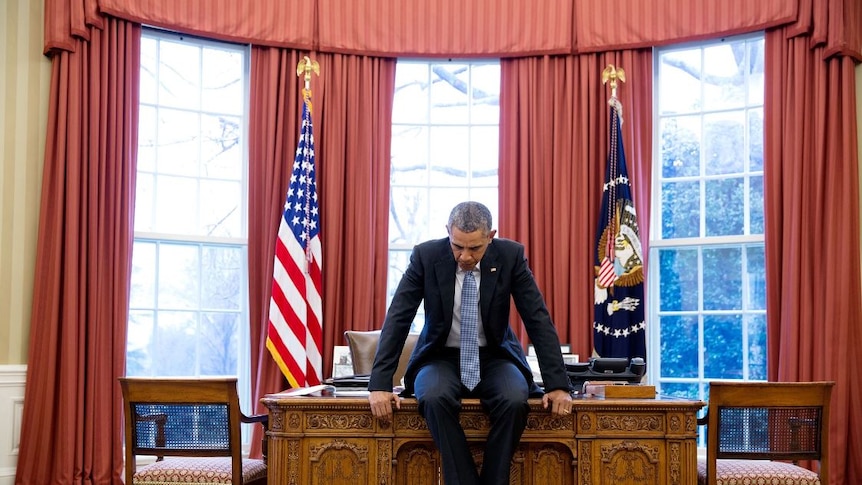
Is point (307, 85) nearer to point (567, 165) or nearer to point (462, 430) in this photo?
point (567, 165)

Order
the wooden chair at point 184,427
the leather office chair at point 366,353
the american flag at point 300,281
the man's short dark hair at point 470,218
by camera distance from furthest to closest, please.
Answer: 1. the american flag at point 300,281
2. the leather office chair at point 366,353
3. the wooden chair at point 184,427
4. the man's short dark hair at point 470,218

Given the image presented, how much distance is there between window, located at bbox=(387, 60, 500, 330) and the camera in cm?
715

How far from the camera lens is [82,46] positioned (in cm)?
620

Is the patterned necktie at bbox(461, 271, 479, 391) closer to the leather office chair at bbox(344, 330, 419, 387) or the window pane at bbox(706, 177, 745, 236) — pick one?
the leather office chair at bbox(344, 330, 419, 387)

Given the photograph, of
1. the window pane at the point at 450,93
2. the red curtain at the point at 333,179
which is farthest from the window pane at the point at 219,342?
the window pane at the point at 450,93

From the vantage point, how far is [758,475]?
401 centimetres

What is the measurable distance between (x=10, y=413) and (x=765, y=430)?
176 inches

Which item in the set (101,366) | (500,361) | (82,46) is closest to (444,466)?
(500,361)

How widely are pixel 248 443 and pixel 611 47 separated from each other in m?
3.83

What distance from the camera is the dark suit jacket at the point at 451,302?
3.91 meters

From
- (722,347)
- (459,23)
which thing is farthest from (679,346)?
(459,23)

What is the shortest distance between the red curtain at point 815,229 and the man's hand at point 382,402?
3395 mm

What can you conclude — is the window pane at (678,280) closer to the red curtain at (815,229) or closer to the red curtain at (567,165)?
the red curtain at (567,165)

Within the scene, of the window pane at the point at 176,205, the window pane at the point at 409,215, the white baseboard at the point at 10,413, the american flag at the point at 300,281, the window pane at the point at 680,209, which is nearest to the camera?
the white baseboard at the point at 10,413
